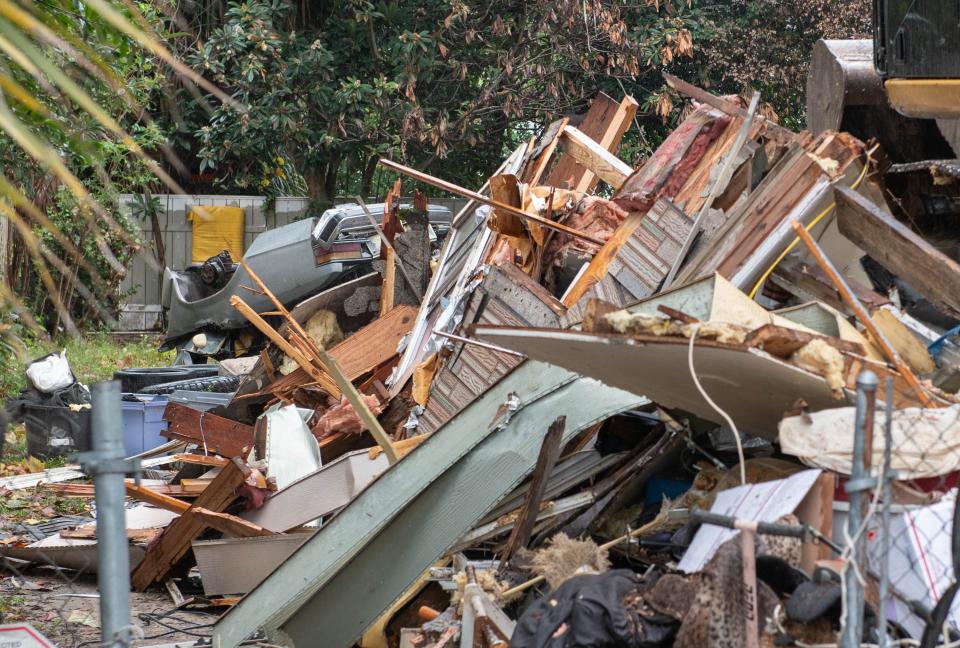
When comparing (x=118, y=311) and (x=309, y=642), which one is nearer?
(x=309, y=642)

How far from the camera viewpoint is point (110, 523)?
2.39m

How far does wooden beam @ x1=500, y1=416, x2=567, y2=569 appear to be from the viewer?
5066 mm

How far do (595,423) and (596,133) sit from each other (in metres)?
3.59

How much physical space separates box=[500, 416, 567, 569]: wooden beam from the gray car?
518cm

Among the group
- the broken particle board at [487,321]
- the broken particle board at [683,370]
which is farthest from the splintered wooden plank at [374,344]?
the broken particle board at [683,370]

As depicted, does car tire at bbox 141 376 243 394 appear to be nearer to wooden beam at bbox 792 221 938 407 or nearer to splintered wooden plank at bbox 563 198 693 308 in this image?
splintered wooden plank at bbox 563 198 693 308

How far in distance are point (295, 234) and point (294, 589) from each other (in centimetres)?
703

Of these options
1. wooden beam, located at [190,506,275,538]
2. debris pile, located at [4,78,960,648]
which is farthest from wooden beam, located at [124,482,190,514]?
wooden beam, located at [190,506,275,538]

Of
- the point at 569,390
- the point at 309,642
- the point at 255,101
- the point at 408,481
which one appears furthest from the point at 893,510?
the point at 255,101

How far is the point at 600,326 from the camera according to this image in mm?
3684

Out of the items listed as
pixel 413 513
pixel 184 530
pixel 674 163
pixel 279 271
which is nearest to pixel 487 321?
pixel 674 163

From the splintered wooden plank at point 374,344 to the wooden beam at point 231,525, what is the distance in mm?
1793

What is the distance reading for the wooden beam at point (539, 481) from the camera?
5.07 metres

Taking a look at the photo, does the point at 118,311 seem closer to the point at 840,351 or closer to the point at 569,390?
the point at 569,390
